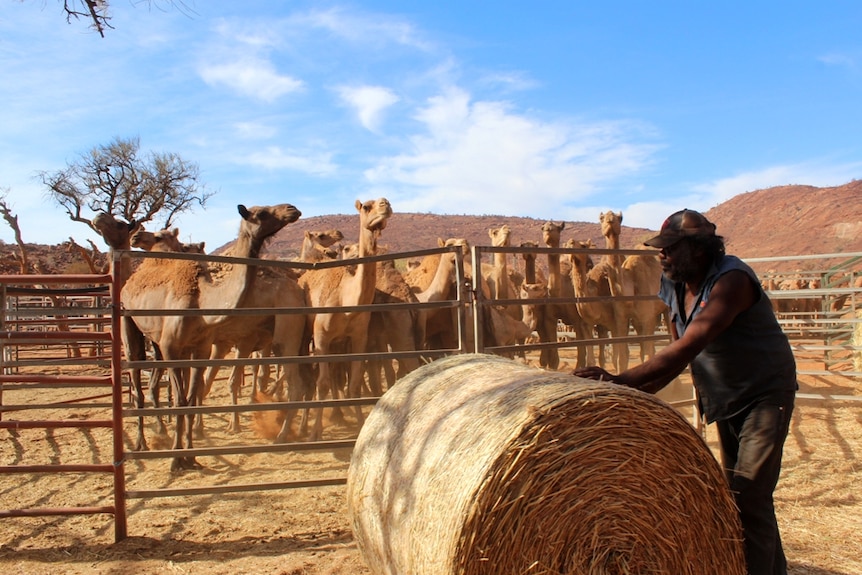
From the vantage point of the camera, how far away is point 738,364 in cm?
302

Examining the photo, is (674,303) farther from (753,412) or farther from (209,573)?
(209,573)

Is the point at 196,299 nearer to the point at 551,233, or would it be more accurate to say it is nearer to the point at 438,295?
the point at 438,295

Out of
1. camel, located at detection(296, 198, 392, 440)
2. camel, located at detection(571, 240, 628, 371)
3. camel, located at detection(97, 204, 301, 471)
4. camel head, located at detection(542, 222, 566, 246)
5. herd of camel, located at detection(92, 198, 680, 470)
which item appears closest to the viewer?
camel, located at detection(97, 204, 301, 471)

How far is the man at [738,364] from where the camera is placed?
2871mm

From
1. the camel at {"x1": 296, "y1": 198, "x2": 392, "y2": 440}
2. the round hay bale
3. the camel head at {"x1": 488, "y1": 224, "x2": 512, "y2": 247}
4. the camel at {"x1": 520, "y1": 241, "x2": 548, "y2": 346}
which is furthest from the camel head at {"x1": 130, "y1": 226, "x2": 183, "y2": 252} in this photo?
the round hay bale

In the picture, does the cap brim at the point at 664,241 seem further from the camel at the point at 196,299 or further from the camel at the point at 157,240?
the camel at the point at 157,240

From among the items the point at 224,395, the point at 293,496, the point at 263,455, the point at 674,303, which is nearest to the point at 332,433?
the point at 263,455

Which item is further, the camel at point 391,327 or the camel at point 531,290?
the camel at point 531,290

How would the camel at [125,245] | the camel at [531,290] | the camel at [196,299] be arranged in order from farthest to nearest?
1. the camel at [531,290]
2. the camel at [125,245]
3. the camel at [196,299]

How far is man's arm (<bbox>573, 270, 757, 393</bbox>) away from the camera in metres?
2.83

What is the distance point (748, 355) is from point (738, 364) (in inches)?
2.5

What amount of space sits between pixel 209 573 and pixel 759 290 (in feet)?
11.6

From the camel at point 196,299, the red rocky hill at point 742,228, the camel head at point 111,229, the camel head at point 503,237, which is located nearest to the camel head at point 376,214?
the camel at point 196,299

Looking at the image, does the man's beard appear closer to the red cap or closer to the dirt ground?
the red cap
